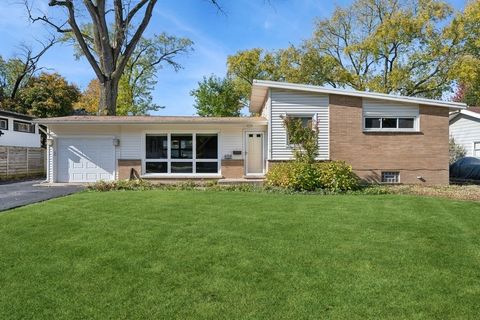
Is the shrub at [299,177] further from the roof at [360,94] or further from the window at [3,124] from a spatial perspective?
the window at [3,124]

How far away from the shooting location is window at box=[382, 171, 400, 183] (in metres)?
16.1

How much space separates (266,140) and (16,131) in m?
19.0

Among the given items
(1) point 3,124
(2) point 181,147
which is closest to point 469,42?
(2) point 181,147

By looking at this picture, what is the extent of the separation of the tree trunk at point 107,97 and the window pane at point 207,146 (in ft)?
29.1

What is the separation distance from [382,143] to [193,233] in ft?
37.5

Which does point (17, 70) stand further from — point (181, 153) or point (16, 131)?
point (181, 153)

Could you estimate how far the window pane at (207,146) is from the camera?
57.6 feet

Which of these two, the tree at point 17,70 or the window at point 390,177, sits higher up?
the tree at point 17,70

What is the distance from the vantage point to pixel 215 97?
3231 cm

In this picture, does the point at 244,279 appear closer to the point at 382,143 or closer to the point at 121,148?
the point at 382,143

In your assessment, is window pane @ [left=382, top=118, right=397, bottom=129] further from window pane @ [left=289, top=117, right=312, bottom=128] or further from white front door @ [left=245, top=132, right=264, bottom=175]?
white front door @ [left=245, top=132, right=264, bottom=175]

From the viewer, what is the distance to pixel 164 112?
4425 cm

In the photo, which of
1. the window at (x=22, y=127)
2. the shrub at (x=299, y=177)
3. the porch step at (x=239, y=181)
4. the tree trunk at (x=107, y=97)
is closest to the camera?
the shrub at (x=299, y=177)

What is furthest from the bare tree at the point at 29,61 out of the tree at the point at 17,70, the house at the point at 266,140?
the house at the point at 266,140
